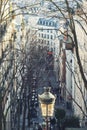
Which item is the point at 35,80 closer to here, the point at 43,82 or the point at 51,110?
the point at 43,82

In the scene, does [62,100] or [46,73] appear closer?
[46,73]

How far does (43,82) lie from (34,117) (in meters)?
8.10

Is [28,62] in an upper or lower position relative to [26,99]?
upper

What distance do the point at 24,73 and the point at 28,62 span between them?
42.1 inches

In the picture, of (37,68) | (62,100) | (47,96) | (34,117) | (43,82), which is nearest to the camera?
(47,96)

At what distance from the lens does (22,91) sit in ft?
93.1

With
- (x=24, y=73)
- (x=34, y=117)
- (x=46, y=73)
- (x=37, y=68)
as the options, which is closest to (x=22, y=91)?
(x=24, y=73)

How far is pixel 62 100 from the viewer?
2264 inches

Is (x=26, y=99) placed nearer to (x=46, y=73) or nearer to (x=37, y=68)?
(x=37, y=68)

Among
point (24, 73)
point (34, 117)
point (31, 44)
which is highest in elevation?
point (31, 44)

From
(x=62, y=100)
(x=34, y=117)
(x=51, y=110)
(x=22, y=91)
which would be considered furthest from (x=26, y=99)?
(x=62, y=100)

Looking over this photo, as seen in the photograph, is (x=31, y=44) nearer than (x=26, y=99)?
No

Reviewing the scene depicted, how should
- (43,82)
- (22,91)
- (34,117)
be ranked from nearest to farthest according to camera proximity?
(22,91), (43,82), (34,117)

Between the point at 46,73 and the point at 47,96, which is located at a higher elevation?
the point at 46,73
